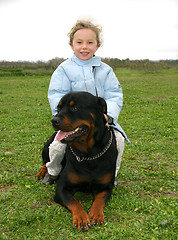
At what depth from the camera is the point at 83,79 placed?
4.30 m

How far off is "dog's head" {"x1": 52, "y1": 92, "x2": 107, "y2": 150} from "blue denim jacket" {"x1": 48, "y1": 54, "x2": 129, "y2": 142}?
0.64m

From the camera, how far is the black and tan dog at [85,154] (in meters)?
3.35

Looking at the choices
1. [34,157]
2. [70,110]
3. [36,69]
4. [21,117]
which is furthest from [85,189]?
[36,69]

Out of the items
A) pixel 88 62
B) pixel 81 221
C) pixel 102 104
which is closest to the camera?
pixel 81 221

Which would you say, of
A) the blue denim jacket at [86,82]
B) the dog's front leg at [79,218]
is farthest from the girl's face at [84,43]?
the dog's front leg at [79,218]

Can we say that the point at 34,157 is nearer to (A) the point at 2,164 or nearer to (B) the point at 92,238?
(A) the point at 2,164

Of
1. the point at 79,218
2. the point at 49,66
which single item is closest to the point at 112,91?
the point at 79,218

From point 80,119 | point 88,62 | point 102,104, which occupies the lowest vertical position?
point 80,119

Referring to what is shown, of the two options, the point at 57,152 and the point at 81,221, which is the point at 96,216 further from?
the point at 57,152

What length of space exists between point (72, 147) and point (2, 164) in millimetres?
2262

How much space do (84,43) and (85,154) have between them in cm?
174

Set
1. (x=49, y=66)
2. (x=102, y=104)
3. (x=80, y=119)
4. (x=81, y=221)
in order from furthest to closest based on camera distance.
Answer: (x=49, y=66), (x=102, y=104), (x=80, y=119), (x=81, y=221)

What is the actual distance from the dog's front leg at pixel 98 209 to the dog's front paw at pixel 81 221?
6 centimetres

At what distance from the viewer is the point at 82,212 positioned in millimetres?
3369
